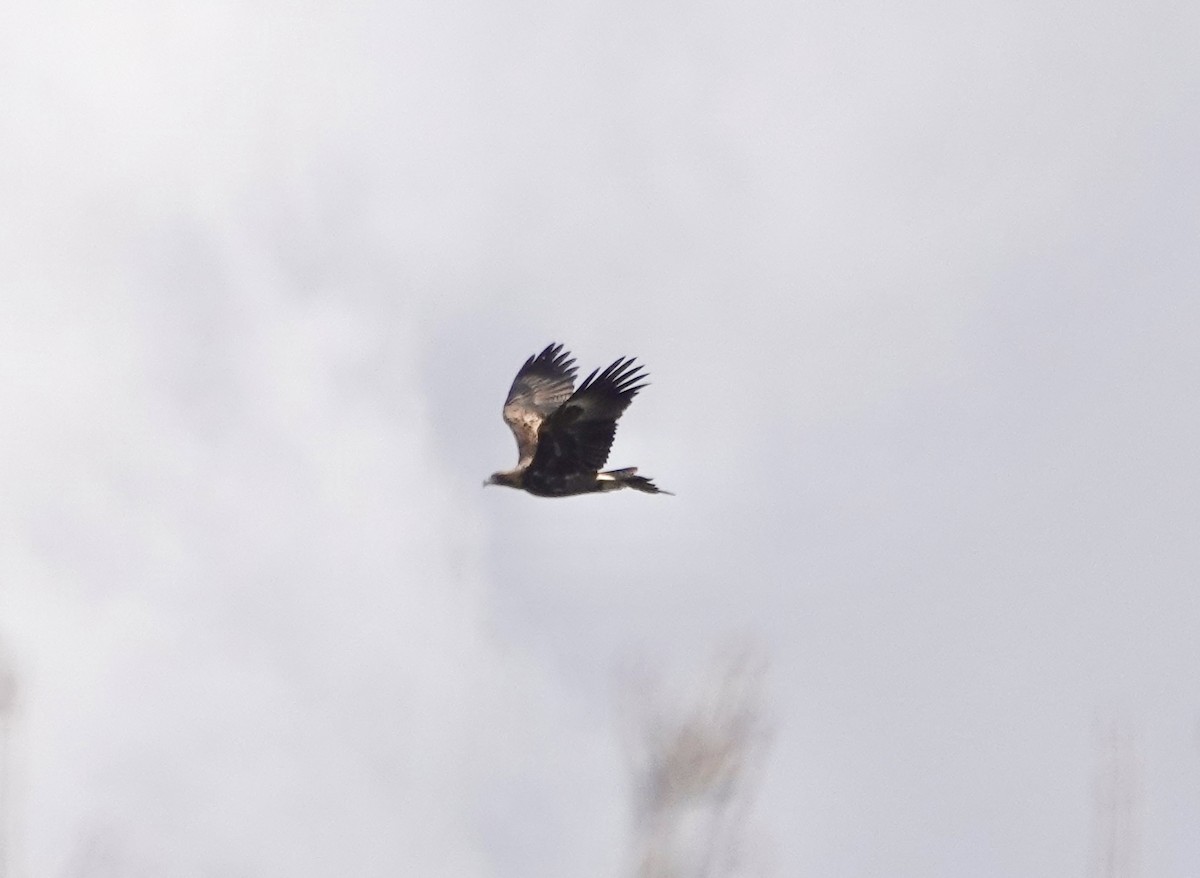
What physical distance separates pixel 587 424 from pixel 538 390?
332 cm

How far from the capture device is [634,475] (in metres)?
15.4

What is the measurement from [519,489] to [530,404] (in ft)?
5.91

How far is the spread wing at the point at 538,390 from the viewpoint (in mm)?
17688

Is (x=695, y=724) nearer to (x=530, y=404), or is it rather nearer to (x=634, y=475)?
(x=634, y=475)

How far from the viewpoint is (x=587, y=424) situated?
587 inches

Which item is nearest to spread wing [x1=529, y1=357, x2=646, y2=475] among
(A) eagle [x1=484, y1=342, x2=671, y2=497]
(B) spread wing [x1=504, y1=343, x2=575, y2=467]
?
(A) eagle [x1=484, y1=342, x2=671, y2=497]

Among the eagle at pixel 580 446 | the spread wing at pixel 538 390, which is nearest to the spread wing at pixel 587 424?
the eagle at pixel 580 446

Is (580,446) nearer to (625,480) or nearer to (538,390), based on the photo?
(625,480)

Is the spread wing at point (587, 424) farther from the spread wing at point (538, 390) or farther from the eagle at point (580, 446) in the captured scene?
the spread wing at point (538, 390)

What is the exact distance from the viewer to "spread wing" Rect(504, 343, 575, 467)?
58.0 ft

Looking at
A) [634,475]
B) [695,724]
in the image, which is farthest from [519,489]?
[695,724]

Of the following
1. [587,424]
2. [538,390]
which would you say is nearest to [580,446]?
[587,424]

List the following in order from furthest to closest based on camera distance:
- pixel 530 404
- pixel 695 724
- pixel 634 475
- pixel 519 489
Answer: pixel 530 404, pixel 519 489, pixel 634 475, pixel 695 724

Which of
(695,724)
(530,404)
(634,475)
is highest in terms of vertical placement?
(530,404)
